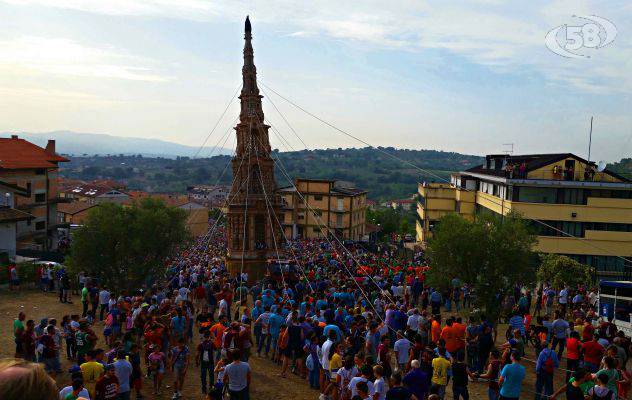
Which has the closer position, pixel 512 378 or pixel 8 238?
pixel 512 378

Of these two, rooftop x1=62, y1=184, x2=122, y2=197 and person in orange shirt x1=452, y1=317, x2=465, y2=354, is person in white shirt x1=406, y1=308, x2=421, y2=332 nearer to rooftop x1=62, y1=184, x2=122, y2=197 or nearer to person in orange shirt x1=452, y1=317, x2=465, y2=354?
person in orange shirt x1=452, y1=317, x2=465, y2=354

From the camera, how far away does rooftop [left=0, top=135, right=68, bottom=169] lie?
5231cm

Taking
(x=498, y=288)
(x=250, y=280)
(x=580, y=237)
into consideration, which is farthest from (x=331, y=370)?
(x=580, y=237)

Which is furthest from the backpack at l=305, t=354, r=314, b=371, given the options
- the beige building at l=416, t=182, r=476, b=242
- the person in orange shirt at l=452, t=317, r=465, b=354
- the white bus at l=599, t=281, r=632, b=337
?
the beige building at l=416, t=182, r=476, b=242

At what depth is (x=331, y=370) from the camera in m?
13.8

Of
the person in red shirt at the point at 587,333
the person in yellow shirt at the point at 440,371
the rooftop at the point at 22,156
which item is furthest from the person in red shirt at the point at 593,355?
the rooftop at the point at 22,156

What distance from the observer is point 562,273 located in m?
30.7

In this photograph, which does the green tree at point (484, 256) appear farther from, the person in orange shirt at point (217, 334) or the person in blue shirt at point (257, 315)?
the person in orange shirt at point (217, 334)

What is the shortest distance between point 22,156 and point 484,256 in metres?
47.3

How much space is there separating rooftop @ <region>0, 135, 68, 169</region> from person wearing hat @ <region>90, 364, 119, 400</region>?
148ft

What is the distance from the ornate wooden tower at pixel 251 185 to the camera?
41781mm

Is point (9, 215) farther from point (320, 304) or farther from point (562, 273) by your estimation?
→ point (562, 273)

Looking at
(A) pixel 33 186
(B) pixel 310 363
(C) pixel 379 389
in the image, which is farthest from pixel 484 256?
(A) pixel 33 186

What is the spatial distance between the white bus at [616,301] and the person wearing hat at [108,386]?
17055 millimetres
